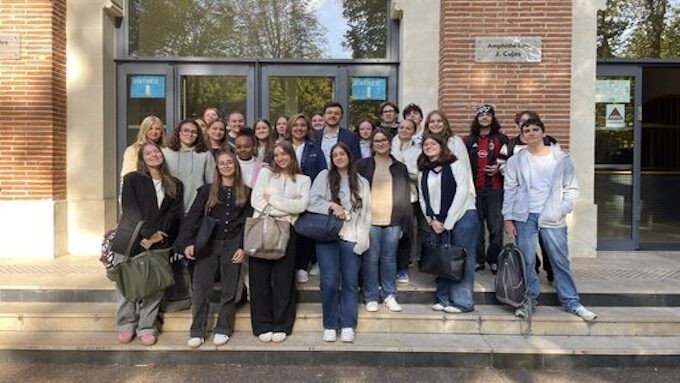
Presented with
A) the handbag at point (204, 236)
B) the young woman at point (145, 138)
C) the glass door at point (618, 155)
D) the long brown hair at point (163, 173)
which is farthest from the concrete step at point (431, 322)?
the glass door at point (618, 155)

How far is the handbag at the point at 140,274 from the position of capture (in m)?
4.88

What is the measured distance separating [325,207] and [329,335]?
117 cm

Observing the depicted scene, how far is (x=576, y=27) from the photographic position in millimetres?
8008

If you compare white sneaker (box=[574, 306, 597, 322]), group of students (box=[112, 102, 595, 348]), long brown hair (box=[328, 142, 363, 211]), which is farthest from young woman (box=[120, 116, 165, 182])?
white sneaker (box=[574, 306, 597, 322])

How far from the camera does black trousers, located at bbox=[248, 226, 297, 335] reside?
512cm

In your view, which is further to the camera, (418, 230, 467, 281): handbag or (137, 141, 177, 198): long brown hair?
(418, 230, 467, 281): handbag

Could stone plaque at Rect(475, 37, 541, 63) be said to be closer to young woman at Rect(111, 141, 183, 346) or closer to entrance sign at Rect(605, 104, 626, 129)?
entrance sign at Rect(605, 104, 626, 129)

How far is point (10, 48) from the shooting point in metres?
7.61

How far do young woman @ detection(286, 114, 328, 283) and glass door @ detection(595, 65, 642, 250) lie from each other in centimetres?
513

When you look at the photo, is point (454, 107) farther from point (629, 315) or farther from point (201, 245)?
point (201, 245)

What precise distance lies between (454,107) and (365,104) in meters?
1.62

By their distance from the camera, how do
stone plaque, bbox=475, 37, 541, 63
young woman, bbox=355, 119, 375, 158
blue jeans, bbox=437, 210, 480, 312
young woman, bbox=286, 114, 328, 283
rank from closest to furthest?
blue jeans, bbox=437, 210, 480, 312, young woman, bbox=286, 114, 328, 283, young woman, bbox=355, 119, 375, 158, stone plaque, bbox=475, 37, 541, 63

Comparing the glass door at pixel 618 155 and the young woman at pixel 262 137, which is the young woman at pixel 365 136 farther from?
the glass door at pixel 618 155

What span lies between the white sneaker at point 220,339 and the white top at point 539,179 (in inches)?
123
